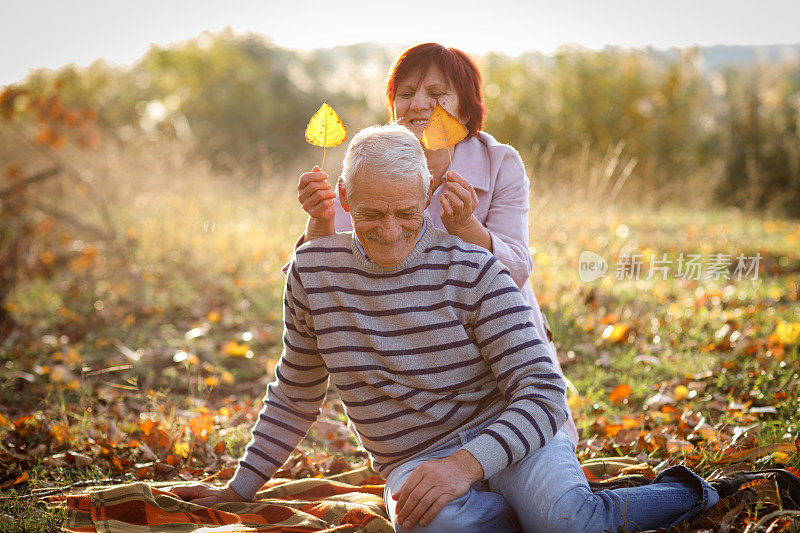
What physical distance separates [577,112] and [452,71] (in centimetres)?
1011

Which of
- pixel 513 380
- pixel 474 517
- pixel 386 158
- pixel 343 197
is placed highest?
pixel 386 158

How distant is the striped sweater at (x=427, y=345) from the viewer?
6.14 ft

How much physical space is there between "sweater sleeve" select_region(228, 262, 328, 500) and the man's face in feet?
1.18

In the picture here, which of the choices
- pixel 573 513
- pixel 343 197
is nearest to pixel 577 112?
pixel 343 197

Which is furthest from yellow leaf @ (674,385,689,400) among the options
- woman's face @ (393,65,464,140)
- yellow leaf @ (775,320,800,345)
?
woman's face @ (393,65,464,140)

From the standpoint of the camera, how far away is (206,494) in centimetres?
231

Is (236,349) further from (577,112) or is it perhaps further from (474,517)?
(577,112)

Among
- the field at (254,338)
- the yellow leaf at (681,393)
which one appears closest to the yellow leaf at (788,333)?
the field at (254,338)

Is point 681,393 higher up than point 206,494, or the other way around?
point 206,494

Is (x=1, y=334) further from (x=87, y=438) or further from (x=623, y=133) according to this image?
(x=623, y=133)

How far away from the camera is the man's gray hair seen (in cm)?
186

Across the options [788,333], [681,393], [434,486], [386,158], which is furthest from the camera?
[788,333]

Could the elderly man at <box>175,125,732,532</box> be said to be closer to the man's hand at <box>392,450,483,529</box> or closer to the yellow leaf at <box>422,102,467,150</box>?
the man's hand at <box>392,450,483,529</box>

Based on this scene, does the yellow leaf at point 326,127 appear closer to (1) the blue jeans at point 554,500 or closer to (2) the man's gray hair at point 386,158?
(2) the man's gray hair at point 386,158
